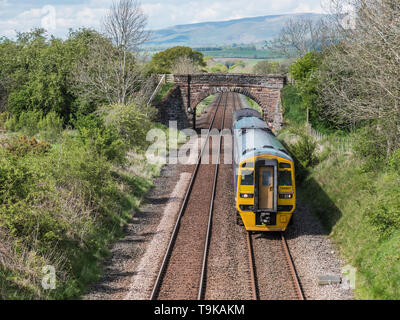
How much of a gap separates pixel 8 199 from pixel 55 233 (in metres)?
1.74

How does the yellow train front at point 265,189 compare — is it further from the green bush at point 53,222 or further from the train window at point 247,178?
the green bush at point 53,222

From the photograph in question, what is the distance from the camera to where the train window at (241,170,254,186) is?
1431 cm

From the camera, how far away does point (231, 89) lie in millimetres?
36719

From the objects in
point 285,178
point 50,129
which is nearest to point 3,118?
point 50,129

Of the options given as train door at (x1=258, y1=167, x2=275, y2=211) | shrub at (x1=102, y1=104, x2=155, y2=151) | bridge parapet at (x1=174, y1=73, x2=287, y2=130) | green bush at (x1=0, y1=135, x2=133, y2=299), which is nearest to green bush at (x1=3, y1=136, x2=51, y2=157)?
green bush at (x1=0, y1=135, x2=133, y2=299)

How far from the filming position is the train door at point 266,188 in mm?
14424

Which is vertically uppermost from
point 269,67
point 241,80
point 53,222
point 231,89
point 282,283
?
point 269,67

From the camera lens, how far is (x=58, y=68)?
32.3 m

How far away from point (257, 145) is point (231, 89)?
22012 mm

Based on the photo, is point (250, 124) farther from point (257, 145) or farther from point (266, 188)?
point (266, 188)

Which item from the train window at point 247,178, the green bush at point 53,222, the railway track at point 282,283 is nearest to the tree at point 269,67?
the train window at point 247,178

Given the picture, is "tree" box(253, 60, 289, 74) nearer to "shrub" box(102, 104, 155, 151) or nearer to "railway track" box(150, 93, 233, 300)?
"shrub" box(102, 104, 155, 151)

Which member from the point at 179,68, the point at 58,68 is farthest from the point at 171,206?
the point at 179,68
